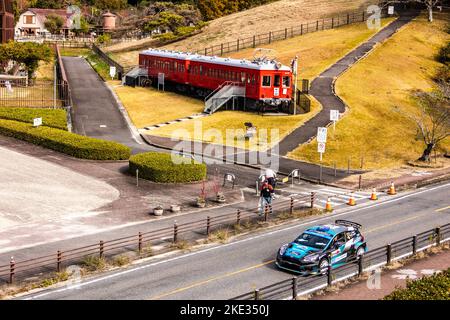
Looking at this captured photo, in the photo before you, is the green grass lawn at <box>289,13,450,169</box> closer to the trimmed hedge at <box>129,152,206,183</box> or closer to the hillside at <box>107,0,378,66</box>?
the trimmed hedge at <box>129,152,206,183</box>

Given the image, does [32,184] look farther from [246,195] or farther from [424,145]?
[424,145]

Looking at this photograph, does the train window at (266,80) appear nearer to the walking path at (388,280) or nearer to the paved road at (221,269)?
the paved road at (221,269)

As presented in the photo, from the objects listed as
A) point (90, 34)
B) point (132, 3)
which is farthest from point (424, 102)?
point (132, 3)

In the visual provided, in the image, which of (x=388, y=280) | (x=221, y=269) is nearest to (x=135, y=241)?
(x=221, y=269)

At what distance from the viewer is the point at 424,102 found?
189ft

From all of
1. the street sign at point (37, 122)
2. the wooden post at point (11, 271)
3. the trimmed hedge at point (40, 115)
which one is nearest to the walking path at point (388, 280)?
the wooden post at point (11, 271)

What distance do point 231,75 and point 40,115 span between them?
1793 cm

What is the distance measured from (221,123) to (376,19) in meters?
48.4

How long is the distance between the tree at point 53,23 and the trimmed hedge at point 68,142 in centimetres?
8866

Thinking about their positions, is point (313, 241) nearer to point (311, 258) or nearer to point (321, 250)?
point (321, 250)

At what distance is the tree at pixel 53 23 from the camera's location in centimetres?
12945

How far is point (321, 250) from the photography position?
76.6 feet

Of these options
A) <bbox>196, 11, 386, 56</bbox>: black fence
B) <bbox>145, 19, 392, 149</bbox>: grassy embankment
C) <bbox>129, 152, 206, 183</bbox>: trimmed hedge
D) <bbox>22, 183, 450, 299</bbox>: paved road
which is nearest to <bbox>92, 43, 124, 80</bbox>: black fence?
<bbox>145, 19, 392, 149</bbox>: grassy embankment

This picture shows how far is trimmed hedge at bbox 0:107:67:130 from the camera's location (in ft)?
153
